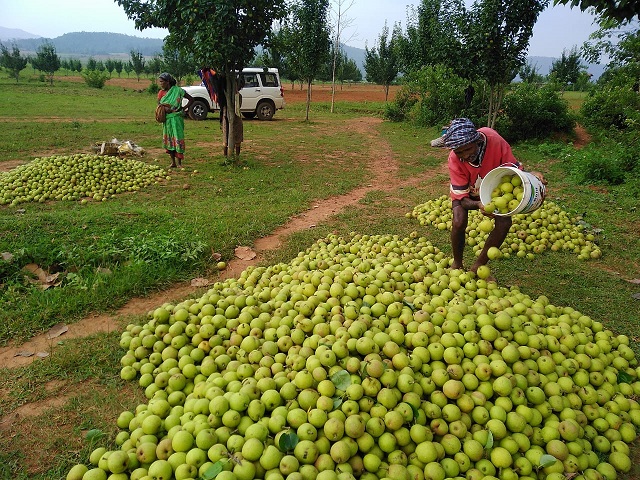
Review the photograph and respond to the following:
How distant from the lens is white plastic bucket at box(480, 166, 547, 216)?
370cm

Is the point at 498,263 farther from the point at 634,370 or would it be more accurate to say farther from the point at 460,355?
the point at 460,355

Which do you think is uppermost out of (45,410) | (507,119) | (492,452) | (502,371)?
(507,119)

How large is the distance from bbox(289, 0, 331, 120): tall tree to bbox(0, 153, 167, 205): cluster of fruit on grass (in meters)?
14.0

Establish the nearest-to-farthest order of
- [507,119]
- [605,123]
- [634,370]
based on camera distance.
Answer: [634,370] → [605,123] → [507,119]

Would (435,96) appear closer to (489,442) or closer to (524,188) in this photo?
(524,188)

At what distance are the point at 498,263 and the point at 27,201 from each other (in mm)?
8295

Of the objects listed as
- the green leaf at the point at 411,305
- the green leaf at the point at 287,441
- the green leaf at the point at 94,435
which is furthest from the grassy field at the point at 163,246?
the green leaf at the point at 411,305

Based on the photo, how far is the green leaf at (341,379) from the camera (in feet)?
8.57

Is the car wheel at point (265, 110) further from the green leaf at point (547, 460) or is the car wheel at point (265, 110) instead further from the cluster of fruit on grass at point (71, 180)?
the green leaf at point (547, 460)

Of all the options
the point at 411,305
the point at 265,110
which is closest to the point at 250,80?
the point at 265,110

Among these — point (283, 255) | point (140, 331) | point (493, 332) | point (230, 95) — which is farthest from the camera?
point (230, 95)

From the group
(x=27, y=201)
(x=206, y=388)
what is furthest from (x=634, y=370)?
(x=27, y=201)

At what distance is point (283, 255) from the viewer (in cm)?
576

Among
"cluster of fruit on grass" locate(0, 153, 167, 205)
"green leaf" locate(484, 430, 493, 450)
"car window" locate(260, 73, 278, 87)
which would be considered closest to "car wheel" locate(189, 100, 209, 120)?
"car window" locate(260, 73, 278, 87)
